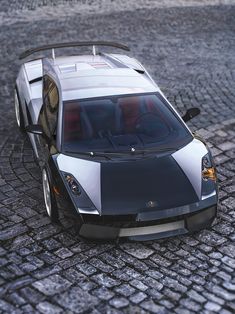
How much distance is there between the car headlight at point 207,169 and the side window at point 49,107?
1681mm

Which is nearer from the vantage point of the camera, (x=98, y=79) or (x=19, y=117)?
(x=98, y=79)

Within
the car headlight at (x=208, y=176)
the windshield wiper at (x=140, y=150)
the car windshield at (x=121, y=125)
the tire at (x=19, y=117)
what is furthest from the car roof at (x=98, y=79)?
the car headlight at (x=208, y=176)

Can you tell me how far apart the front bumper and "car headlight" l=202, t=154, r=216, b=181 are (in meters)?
0.37

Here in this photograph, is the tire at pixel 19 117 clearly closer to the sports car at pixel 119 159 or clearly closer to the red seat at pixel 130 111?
the sports car at pixel 119 159

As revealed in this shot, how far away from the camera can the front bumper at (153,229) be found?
5090 mm

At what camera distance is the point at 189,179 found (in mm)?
5379

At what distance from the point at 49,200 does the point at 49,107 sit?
129 centimetres

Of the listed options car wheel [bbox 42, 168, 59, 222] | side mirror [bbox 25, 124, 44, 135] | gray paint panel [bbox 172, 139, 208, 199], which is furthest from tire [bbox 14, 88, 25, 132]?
gray paint panel [bbox 172, 139, 208, 199]

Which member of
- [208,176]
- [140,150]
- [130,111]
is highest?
[130,111]

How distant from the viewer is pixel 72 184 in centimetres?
530

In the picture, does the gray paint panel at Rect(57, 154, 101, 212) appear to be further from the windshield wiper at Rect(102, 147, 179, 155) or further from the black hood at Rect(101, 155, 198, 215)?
the windshield wiper at Rect(102, 147, 179, 155)

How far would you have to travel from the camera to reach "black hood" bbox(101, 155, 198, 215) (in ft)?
16.7

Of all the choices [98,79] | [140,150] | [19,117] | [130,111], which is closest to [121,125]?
[130,111]

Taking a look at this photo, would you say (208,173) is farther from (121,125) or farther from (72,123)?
(72,123)
